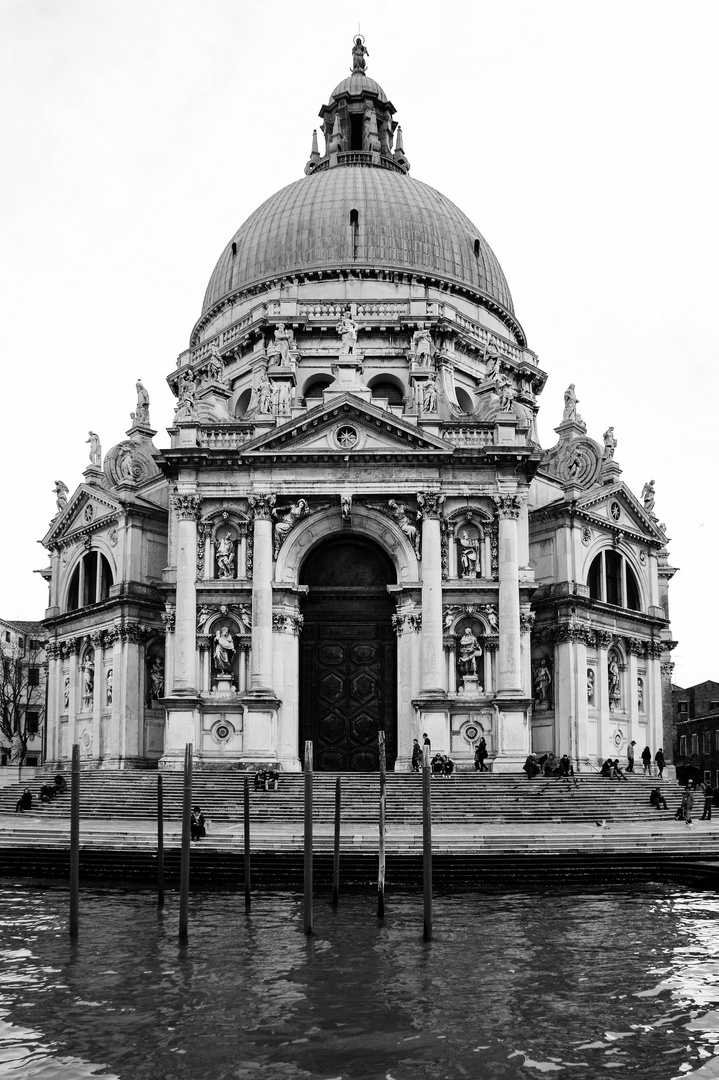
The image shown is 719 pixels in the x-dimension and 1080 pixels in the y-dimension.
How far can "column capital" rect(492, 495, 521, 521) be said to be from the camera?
36.3 metres

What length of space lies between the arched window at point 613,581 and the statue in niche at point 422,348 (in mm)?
9807

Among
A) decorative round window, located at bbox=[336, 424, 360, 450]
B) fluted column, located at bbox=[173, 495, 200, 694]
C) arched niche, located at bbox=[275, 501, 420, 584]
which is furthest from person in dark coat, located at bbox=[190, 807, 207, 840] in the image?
decorative round window, located at bbox=[336, 424, 360, 450]

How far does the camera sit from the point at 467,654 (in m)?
35.8

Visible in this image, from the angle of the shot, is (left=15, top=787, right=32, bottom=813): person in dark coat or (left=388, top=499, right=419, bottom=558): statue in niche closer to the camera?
(left=15, top=787, right=32, bottom=813): person in dark coat

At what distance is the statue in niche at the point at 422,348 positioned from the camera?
129 feet

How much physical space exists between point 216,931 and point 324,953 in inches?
92.1

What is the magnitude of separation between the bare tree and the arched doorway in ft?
97.1

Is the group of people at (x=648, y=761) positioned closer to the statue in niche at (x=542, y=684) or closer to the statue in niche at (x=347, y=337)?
A: the statue in niche at (x=542, y=684)

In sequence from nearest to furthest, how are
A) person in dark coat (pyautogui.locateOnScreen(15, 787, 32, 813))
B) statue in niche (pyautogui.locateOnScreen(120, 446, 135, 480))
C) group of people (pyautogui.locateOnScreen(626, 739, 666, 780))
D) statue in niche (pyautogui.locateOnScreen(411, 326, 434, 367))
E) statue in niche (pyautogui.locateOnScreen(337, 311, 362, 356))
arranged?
person in dark coat (pyautogui.locateOnScreen(15, 787, 32, 813)) < statue in niche (pyautogui.locateOnScreen(337, 311, 362, 356)) < group of people (pyautogui.locateOnScreen(626, 739, 666, 780)) < statue in niche (pyautogui.locateOnScreen(411, 326, 434, 367)) < statue in niche (pyautogui.locateOnScreen(120, 446, 135, 480))

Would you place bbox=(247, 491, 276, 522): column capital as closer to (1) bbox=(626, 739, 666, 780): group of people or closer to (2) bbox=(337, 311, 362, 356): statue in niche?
(2) bbox=(337, 311, 362, 356): statue in niche

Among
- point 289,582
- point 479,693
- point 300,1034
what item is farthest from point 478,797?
point 300,1034

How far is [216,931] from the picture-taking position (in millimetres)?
18984

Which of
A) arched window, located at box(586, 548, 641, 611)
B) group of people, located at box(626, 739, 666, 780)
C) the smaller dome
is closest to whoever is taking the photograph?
group of people, located at box(626, 739, 666, 780)

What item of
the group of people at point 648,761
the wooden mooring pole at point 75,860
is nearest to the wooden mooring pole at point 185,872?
the wooden mooring pole at point 75,860
